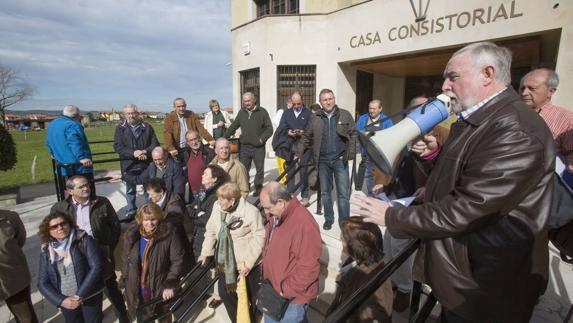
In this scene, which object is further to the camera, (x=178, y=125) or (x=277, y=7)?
(x=277, y=7)

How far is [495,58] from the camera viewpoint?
1.16m

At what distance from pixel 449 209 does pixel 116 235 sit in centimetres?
399

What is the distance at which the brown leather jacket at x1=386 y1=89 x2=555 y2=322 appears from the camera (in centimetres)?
104

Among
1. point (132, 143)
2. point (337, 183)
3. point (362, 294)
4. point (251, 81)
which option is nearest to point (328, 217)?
point (337, 183)

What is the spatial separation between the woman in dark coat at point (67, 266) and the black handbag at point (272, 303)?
179cm

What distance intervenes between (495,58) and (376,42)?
284 inches

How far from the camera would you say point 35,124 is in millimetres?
53719

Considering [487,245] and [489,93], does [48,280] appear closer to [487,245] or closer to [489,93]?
[487,245]

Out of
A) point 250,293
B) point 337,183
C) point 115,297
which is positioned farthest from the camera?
point 337,183

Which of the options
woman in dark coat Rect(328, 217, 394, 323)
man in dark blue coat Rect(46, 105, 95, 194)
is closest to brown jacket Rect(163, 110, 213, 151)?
man in dark blue coat Rect(46, 105, 95, 194)

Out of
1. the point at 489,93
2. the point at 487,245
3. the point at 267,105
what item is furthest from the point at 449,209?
the point at 267,105

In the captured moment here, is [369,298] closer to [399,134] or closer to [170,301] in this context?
[399,134]

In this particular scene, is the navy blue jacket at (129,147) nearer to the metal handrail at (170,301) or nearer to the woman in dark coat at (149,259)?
the woman in dark coat at (149,259)

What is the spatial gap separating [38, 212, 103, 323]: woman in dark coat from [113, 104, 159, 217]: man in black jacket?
218 centimetres
